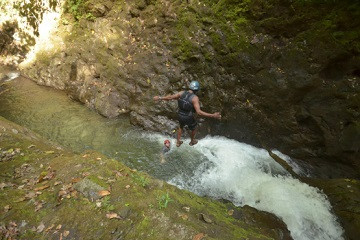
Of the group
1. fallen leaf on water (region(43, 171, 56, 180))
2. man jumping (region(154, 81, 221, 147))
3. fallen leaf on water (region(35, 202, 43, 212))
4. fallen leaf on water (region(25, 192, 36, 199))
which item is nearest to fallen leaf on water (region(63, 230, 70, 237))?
fallen leaf on water (region(35, 202, 43, 212))

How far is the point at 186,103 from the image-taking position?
6.59 meters

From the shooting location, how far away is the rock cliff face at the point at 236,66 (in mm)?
5883

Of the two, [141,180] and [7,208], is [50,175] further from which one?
[141,180]

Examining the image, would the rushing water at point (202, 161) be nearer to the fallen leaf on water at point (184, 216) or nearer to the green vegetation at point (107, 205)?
the fallen leaf on water at point (184, 216)

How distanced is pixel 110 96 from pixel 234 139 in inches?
194

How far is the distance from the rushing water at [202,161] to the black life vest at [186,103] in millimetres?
1471

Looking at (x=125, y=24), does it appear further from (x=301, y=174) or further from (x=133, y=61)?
(x=301, y=174)

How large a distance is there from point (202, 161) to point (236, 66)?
306cm

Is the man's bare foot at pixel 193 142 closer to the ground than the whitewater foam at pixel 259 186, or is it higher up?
higher up

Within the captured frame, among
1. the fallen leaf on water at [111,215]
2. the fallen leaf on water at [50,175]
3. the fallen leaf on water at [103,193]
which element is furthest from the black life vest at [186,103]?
the fallen leaf on water at [111,215]

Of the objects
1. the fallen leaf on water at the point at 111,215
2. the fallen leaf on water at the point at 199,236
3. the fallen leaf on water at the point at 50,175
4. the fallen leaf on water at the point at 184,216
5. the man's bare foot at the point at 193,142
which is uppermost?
the fallen leaf on water at the point at 199,236

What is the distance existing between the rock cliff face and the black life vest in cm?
129

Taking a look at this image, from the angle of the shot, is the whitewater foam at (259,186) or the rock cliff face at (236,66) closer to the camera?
the whitewater foam at (259,186)

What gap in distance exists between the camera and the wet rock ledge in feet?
11.0
